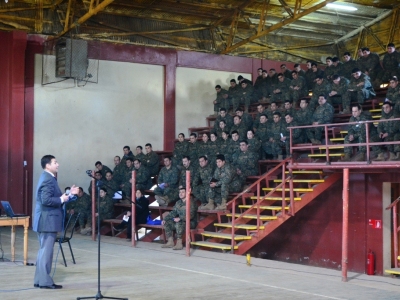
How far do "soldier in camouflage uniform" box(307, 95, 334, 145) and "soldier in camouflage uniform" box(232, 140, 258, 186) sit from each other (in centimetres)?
147

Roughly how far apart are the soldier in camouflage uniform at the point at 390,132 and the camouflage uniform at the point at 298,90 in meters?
4.82

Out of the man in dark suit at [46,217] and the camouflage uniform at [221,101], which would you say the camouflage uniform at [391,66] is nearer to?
the camouflage uniform at [221,101]

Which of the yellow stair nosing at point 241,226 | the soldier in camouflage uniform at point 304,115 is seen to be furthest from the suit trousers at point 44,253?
the soldier in camouflage uniform at point 304,115

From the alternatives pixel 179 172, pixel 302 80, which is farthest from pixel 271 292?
pixel 302 80

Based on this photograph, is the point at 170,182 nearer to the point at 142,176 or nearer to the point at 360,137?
the point at 142,176

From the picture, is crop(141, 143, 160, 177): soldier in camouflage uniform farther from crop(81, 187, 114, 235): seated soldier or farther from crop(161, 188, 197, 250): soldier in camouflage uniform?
crop(161, 188, 197, 250): soldier in camouflage uniform

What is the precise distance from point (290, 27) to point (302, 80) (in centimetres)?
533

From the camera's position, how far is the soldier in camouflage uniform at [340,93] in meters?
16.2

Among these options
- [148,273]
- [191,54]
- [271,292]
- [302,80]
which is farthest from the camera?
[191,54]

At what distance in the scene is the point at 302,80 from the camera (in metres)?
18.6

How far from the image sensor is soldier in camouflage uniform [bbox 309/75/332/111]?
16594 millimetres

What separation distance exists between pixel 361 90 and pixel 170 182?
17.9ft

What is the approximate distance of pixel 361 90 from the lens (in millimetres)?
16109

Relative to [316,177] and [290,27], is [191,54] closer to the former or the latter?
[290,27]
